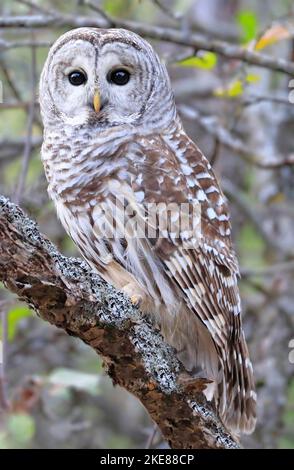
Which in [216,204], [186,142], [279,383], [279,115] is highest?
[279,115]

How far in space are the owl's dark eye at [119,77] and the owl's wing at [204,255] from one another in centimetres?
28

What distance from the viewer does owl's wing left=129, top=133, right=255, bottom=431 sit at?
3115mm

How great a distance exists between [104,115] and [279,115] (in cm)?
244

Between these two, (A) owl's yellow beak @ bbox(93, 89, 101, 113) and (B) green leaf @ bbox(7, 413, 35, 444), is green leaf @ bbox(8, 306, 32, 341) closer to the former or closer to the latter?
(B) green leaf @ bbox(7, 413, 35, 444)

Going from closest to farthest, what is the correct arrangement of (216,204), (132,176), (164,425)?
(164,425) < (132,176) < (216,204)

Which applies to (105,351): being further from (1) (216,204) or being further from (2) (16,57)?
(2) (16,57)

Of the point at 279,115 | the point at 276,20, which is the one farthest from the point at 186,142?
the point at 279,115

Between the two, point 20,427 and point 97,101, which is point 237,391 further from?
point 97,101

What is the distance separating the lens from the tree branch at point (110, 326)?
91.4 inches

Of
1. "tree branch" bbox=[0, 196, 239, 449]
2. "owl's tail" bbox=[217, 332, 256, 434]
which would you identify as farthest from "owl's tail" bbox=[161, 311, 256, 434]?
"tree branch" bbox=[0, 196, 239, 449]

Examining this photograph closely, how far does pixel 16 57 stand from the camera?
5824 mm

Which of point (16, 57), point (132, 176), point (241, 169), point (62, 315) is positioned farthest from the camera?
point (241, 169)

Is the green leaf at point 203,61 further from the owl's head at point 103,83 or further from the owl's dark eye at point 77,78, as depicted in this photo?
the owl's dark eye at point 77,78

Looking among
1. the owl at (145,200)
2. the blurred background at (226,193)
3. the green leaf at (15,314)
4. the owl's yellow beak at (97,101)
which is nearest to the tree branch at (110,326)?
the owl at (145,200)
